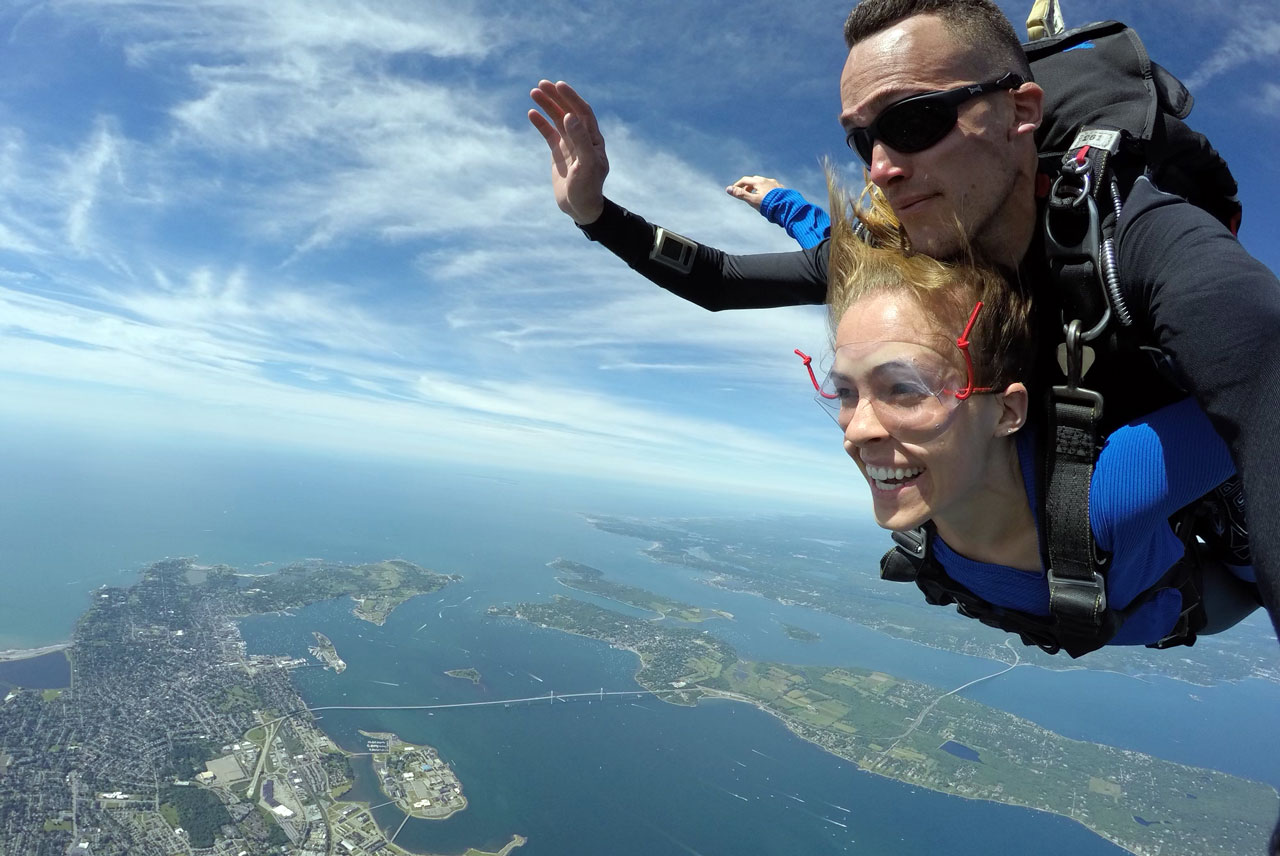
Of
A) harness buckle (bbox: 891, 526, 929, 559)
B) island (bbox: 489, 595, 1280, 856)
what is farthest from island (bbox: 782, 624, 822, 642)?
harness buckle (bbox: 891, 526, 929, 559)

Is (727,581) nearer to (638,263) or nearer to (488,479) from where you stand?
(638,263)

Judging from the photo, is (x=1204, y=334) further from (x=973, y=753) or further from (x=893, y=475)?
(x=973, y=753)

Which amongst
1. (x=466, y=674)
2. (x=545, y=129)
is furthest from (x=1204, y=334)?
Answer: (x=466, y=674)

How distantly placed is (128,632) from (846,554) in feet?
290

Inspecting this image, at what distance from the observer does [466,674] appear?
34031 mm

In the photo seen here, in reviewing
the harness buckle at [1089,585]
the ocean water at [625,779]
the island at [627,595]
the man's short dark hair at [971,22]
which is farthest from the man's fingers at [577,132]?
the island at [627,595]

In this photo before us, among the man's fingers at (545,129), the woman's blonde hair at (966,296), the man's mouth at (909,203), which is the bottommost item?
the woman's blonde hair at (966,296)

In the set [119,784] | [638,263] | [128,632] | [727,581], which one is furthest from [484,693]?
[727,581]

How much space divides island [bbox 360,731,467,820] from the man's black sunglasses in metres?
25.3

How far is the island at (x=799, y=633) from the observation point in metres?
47.6

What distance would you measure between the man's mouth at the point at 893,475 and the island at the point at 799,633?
166 feet

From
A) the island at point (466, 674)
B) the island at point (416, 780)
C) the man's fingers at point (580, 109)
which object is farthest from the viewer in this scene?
the island at point (466, 674)

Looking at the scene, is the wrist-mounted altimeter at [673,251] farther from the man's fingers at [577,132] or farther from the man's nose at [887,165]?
the man's nose at [887,165]

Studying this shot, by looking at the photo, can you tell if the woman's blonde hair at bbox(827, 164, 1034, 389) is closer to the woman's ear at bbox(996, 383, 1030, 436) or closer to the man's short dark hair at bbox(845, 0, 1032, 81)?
the woman's ear at bbox(996, 383, 1030, 436)
